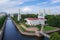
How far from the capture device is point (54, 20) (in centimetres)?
3025

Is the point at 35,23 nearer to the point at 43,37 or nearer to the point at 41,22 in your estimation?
the point at 41,22

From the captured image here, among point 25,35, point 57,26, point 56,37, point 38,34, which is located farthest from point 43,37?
point 57,26

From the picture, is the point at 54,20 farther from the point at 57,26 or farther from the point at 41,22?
the point at 41,22

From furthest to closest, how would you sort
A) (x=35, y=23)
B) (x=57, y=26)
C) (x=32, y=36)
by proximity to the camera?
(x=35, y=23)
(x=57, y=26)
(x=32, y=36)

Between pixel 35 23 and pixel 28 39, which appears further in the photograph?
pixel 35 23

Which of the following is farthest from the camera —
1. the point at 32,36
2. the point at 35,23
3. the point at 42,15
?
the point at 42,15

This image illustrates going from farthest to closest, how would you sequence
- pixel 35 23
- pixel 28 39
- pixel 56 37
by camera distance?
1. pixel 35 23
2. pixel 28 39
3. pixel 56 37

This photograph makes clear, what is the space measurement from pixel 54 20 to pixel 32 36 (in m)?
9.61

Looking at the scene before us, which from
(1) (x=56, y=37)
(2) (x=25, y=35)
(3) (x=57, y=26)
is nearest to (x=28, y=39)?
(2) (x=25, y=35)

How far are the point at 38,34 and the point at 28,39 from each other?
1402mm

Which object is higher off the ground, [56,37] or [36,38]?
[56,37]

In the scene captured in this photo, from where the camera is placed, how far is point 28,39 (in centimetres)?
2002

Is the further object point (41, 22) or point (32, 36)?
point (41, 22)

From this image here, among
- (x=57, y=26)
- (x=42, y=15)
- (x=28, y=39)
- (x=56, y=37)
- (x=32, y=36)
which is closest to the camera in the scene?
(x=56, y=37)
